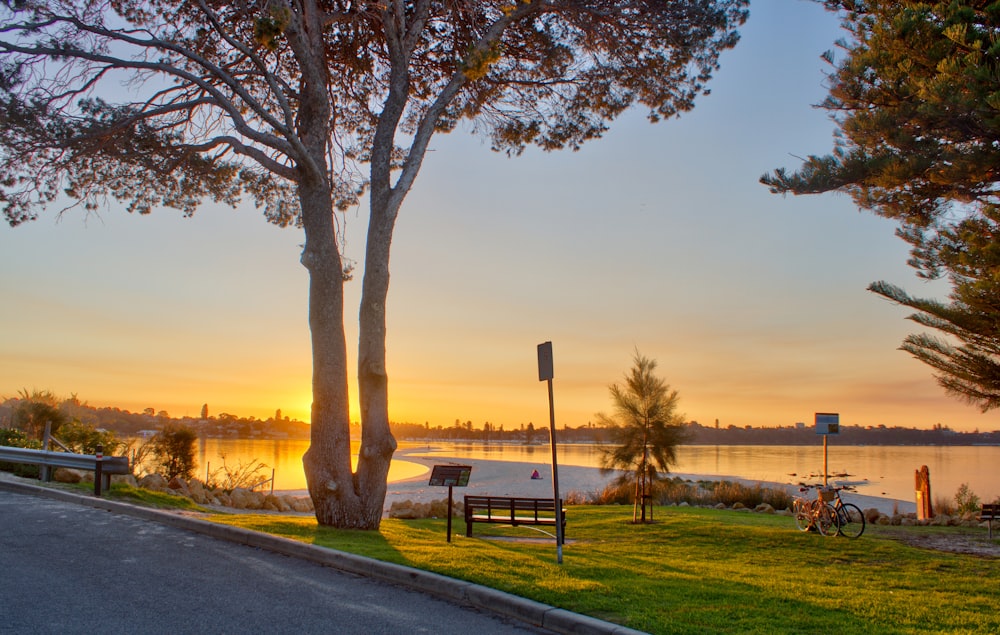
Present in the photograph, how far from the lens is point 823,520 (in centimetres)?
1405

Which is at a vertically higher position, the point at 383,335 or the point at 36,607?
the point at 383,335

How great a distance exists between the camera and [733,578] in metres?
8.04

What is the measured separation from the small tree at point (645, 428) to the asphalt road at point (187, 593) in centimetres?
1210

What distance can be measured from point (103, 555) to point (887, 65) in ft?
46.0

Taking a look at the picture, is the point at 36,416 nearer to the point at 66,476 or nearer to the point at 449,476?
the point at 66,476

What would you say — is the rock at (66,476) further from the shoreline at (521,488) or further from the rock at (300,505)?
the shoreline at (521,488)

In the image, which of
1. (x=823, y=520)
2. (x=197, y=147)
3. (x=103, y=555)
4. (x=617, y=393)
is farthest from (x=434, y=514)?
(x=103, y=555)

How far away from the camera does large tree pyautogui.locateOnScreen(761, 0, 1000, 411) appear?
1112 cm

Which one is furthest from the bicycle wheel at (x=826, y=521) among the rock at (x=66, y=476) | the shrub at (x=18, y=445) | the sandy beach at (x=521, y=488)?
the shrub at (x=18, y=445)

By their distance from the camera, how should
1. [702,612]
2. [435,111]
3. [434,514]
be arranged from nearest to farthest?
[702,612] → [435,111] → [434,514]

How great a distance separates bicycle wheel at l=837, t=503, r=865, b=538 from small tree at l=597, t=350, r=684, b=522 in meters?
5.07

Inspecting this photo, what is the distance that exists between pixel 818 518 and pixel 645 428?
5497 millimetres

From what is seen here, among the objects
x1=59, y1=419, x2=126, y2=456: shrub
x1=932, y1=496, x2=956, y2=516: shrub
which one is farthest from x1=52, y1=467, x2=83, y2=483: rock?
x1=932, y1=496, x2=956, y2=516: shrub

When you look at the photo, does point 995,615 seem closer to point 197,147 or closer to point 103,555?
point 103,555
